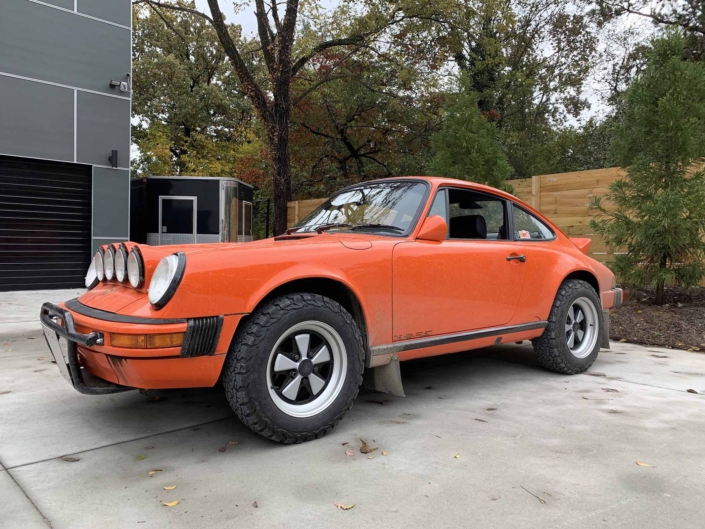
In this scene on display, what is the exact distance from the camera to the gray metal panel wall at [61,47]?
424 inches

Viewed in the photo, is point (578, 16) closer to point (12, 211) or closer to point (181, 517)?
point (12, 211)

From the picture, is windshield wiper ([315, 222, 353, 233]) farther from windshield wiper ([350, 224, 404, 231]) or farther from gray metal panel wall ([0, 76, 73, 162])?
gray metal panel wall ([0, 76, 73, 162])

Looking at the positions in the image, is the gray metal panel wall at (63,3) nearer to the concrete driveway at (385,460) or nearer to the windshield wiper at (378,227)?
the concrete driveway at (385,460)

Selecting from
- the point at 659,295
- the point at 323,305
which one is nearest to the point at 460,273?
the point at 323,305

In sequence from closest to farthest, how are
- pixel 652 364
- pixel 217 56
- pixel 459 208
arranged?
pixel 459 208 < pixel 652 364 < pixel 217 56

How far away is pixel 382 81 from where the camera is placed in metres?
17.1

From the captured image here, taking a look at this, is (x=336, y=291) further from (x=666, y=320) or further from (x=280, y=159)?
(x=280, y=159)

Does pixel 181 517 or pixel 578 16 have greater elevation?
pixel 578 16

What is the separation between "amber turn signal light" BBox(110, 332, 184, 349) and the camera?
95.1 inches

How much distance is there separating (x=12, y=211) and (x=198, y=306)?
36.1 ft

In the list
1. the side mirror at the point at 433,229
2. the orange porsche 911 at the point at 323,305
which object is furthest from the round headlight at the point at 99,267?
the side mirror at the point at 433,229

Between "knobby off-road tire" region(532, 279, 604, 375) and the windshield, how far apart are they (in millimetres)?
1614

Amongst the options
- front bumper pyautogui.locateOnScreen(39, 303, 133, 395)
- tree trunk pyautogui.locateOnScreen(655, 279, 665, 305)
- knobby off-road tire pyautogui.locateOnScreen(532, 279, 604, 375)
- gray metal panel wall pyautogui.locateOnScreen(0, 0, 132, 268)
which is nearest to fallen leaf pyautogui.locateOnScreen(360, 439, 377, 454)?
front bumper pyautogui.locateOnScreen(39, 303, 133, 395)

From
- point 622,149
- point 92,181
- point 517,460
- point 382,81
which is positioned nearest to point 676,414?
point 517,460
